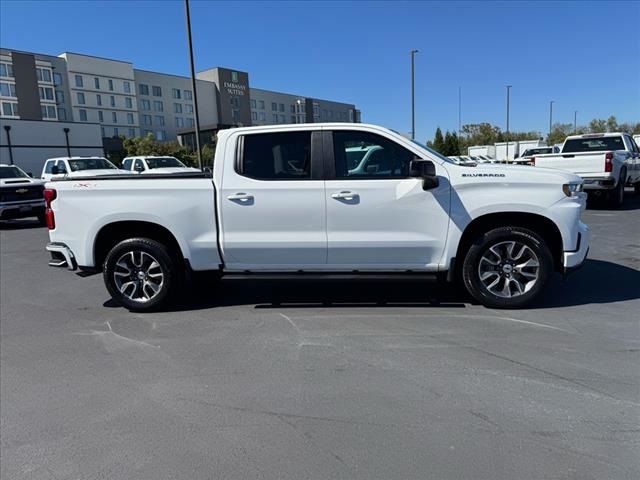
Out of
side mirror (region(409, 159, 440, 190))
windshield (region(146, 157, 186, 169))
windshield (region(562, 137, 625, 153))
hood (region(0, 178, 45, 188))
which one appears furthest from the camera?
windshield (region(146, 157, 186, 169))

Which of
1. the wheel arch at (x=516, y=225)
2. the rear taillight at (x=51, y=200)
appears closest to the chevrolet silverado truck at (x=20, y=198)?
the rear taillight at (x=51, y=200)

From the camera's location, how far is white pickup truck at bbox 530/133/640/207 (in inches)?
484

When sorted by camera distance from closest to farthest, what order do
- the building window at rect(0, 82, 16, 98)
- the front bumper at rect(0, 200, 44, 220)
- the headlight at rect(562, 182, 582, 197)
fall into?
the headlight at rect(562, 182, 582, 197) < the front bumper at rect(0, 200, 44, 220) < the building window at rect(0, 82, 16, 98)

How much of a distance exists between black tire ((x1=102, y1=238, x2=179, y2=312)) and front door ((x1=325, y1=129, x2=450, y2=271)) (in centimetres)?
183

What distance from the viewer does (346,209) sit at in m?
4.96

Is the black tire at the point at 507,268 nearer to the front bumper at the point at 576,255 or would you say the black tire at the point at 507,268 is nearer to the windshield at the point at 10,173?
the front bumper at the point at 576,255

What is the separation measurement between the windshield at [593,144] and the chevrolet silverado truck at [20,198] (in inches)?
629

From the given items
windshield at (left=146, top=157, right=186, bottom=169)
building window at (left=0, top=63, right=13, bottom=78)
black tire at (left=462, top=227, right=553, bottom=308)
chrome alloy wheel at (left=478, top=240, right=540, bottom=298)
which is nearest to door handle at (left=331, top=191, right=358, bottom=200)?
black tire at (left=462, top=227, right=553, bottom=308)

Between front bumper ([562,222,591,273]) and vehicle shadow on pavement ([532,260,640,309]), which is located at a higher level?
front bumper ([562,222,591,273])

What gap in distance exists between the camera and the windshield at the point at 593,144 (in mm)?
14508

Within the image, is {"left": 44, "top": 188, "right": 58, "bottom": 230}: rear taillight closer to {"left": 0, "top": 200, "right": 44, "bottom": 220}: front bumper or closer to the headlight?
the headlight

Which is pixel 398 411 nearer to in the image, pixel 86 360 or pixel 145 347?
pixel 145 347

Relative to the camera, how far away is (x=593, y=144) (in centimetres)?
1487

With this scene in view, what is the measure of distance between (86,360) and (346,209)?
278 cm
